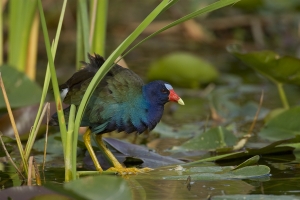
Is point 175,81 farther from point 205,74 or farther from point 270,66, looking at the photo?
point 270,66

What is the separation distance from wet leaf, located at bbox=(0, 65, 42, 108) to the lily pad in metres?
1.75

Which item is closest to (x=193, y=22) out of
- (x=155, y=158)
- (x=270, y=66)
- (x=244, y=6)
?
(x=244, y=6)

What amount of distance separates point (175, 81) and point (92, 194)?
3.69m

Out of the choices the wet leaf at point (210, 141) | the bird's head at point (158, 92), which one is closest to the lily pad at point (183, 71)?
the wet leaf at point (210, 141)

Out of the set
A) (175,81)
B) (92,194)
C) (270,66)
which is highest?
(175,81)

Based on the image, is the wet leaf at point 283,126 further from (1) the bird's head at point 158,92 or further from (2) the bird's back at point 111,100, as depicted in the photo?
(2) the bird's back at point 111,100

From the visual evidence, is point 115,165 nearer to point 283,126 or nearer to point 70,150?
point 70,150

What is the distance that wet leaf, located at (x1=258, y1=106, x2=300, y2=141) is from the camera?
347cm

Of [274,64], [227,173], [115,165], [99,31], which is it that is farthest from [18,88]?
[227,173]

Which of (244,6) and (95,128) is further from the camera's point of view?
(244,6)

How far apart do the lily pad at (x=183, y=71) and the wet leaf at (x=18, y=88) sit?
1.75 m

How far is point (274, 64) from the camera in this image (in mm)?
3730

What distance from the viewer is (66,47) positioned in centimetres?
761

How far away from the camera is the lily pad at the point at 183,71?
5457mm
